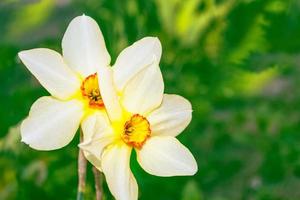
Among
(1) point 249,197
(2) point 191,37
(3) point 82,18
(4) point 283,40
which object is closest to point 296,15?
(4) point 283,40

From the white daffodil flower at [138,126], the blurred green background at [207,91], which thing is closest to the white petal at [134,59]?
the white daffodil flower at [138,126]

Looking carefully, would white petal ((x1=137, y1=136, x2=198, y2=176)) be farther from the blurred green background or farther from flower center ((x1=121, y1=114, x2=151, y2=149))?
the blurred green background

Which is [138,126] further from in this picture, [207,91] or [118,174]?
[207,91]

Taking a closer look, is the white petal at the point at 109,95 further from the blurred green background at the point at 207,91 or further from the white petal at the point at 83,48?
the blurred green background at the point at 207,91

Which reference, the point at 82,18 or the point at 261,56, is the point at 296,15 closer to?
the point at 261,56

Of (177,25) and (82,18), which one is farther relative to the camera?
(177,25)

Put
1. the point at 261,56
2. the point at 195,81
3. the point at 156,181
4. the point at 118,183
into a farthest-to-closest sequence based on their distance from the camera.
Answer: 1. the point at 195,81
2. the point at 261,56
3. the point at 156,181
4. the point at 118,183

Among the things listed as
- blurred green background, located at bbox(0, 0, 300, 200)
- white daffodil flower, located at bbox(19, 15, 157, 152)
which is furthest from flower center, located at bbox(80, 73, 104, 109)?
blurred green background, located at bbox(0, 0, 300, 200)

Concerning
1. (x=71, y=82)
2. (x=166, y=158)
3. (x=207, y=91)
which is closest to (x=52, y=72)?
(x=71, y=82)
